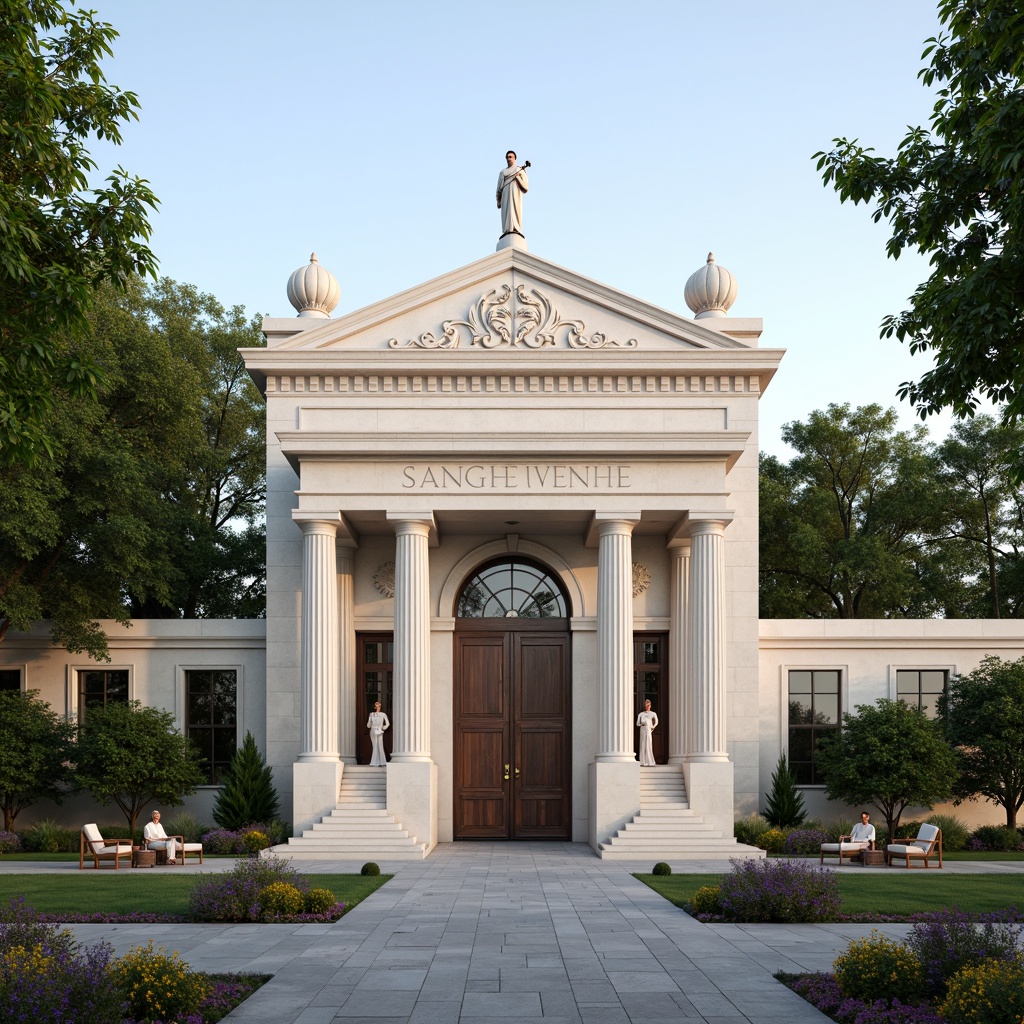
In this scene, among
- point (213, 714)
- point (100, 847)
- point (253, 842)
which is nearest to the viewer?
point (100, 847)

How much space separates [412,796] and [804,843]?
8505 mm

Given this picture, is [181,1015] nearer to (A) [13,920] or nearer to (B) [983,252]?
(A) [13,920]

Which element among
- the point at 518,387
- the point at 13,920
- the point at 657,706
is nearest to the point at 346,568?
the point at 518,387

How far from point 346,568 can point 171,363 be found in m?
8.12

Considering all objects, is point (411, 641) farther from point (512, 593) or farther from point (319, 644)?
point (512, 593)

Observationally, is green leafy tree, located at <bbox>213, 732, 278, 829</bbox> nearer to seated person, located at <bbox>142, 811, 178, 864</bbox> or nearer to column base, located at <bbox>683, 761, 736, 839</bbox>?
seated person, located at <bbox>142, 811, 178, 864</bbox>

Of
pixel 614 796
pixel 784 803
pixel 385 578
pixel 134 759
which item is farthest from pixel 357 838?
pixel 784 803

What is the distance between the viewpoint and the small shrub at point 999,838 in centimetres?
2880

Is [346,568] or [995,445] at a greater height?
[995,445]

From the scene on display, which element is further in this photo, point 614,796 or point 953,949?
point 614,796

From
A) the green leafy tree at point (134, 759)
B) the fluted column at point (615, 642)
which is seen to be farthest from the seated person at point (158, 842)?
the fluted column at point (615, 642)

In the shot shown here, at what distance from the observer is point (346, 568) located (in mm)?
30562

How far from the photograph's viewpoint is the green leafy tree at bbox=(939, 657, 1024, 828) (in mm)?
28672

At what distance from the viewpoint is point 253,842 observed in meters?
26.2
